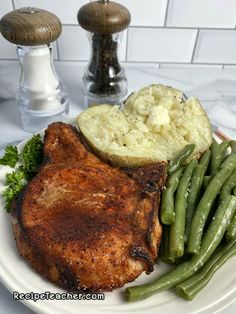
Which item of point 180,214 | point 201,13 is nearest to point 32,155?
point 180,214

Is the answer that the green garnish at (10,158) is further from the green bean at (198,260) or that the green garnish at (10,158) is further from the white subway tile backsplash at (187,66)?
the white subway tile backsplash at (187,66)

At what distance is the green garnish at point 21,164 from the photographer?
151 cm

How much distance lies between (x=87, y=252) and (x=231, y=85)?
6.39 feet

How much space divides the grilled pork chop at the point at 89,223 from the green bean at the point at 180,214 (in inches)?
2.4

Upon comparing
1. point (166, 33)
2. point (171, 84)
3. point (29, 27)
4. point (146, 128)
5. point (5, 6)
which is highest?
point (29, 27)

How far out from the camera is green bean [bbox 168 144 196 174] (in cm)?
166

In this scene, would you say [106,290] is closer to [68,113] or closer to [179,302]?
[179,302]

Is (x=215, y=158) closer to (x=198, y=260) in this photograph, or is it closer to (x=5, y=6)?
(x=198, y=260)

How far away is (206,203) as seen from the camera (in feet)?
4.84

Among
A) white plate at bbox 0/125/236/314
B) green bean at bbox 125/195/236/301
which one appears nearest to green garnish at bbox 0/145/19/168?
white plate at bbox 0/125/236/314

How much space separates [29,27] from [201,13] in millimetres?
1252

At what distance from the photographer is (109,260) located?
122cm

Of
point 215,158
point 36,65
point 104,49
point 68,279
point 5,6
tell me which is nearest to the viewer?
point 68,279

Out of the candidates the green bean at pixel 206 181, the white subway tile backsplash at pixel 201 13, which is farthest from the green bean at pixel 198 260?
the white subway tile backsplash at pixel 201 13
